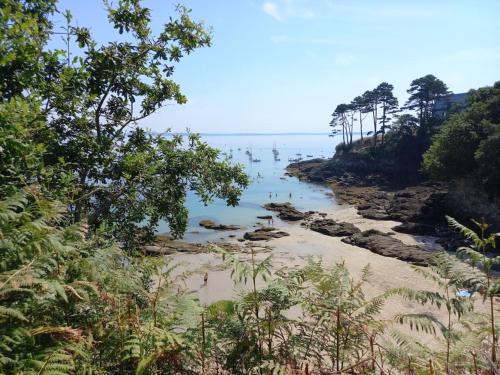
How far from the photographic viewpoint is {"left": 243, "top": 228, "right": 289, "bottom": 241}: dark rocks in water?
104 ft

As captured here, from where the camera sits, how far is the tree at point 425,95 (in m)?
63.6

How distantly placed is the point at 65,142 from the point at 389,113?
76494 millimetres

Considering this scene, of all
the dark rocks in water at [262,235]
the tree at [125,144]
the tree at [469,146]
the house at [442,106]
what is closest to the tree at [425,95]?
the house at [442,106]

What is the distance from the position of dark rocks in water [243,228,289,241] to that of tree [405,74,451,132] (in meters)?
43.2

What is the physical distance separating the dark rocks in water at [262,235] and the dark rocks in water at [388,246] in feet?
19.3

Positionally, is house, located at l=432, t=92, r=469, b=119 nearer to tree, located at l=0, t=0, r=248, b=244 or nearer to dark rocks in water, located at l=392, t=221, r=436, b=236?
dark rocks in water, located at l=392, t=221, r=436, b=236

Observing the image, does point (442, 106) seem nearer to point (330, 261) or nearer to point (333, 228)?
point (333, 228)

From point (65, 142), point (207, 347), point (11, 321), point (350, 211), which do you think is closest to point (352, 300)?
point (207, 347)

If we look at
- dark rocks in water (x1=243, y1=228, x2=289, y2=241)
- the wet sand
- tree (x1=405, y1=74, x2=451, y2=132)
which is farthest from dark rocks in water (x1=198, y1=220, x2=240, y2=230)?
tree (x1=405, y1=74, x2=451, y2=132)

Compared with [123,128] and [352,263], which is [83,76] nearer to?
[123,128]

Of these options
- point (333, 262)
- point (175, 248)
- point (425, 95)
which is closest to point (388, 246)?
point (333, 262)

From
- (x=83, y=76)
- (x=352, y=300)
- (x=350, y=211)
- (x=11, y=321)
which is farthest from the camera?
(x=350, y=211)

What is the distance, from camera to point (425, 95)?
64625mm

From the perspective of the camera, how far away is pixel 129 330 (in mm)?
3117
